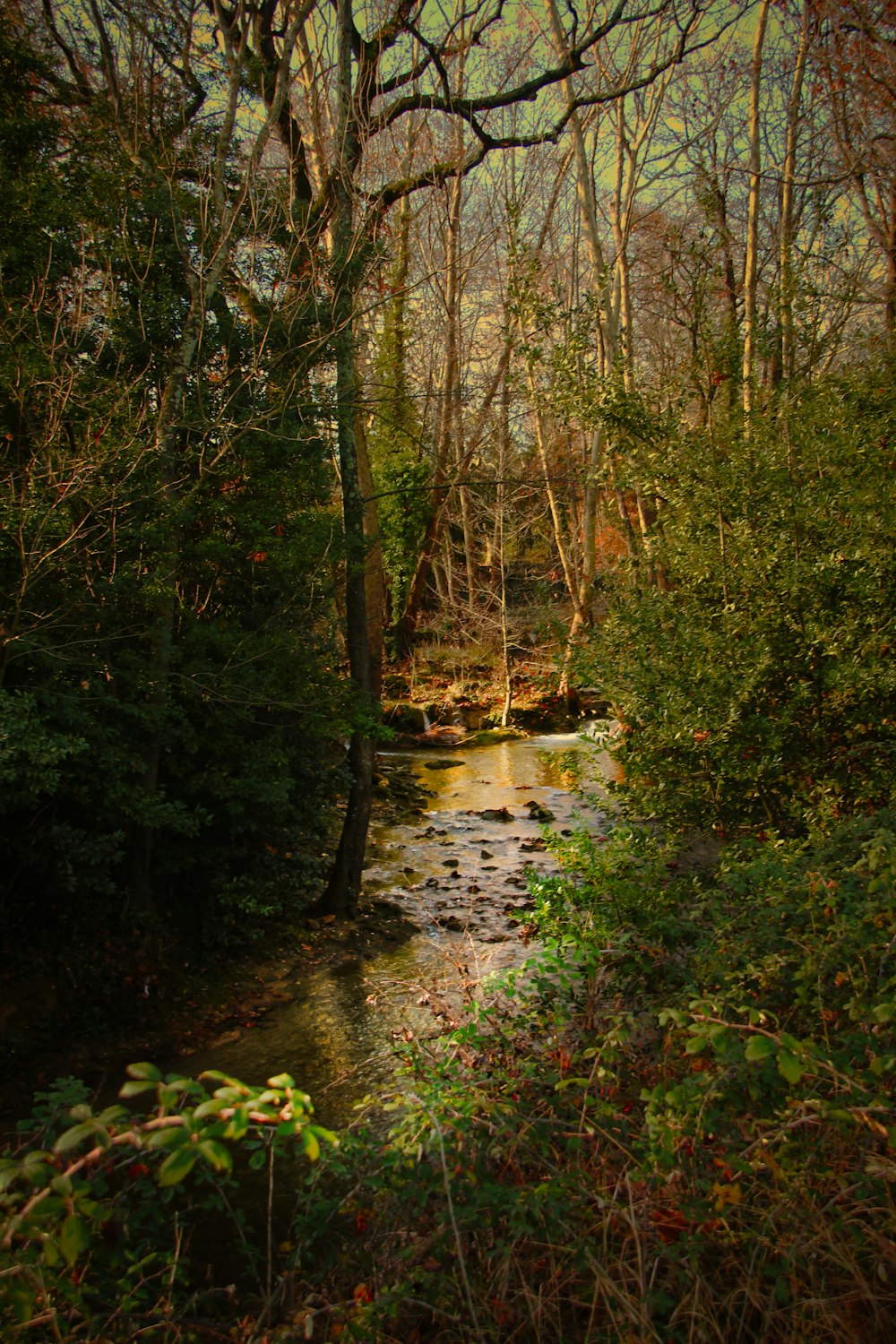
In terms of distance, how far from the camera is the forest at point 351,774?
2514mm

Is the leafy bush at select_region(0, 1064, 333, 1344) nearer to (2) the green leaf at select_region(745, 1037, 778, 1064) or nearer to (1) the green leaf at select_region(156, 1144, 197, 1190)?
(1) the green leaf at select_region(156, 1144, 197, 1190)

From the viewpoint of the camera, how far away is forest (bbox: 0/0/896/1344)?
8.25 feet

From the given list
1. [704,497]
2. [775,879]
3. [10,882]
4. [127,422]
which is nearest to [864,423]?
[704,497]

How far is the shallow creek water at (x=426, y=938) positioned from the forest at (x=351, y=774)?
2.27 ft

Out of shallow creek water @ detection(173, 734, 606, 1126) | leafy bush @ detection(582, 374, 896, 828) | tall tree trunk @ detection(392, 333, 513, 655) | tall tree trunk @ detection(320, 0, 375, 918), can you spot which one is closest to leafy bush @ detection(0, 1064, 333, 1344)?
shallow creek water @ detection(173, 734, 606, 1126)

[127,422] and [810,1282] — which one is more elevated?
[127,422]

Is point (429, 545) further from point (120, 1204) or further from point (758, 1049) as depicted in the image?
point (758, 1049)

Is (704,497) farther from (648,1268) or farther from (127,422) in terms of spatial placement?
(648,1268)

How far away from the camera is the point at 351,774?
328 inches

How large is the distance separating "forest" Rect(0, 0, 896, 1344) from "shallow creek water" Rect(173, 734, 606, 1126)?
27.3 inches

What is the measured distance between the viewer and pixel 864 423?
6602 mm

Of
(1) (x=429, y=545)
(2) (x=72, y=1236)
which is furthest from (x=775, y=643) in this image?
(1) (x=429, y=545)

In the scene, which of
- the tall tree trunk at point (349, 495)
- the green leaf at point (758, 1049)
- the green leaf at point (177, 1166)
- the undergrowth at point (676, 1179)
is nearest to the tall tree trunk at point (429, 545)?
the tall tree trunk at point (349, 495)

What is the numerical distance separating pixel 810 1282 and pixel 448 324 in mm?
18196
